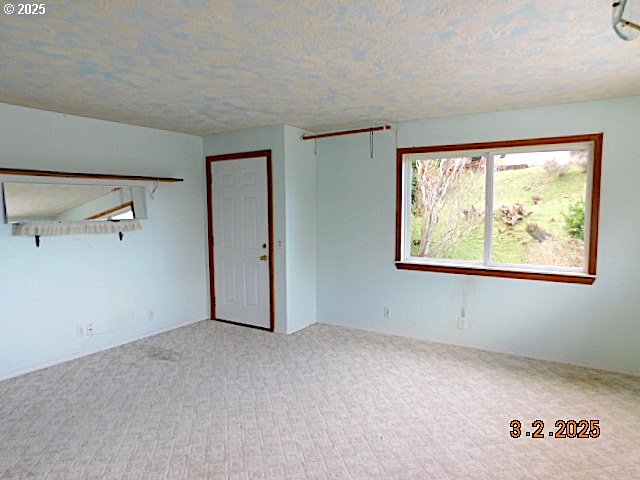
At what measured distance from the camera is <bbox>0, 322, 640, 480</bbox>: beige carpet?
7.27ft

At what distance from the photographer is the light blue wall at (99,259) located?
3395mm

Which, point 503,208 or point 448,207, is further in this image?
point 448,207

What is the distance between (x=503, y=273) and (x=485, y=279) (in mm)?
176

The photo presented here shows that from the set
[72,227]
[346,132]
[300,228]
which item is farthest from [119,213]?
[346,132]

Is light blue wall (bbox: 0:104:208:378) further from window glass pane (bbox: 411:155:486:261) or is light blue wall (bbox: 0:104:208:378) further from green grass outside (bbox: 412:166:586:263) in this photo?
green grass outside (bbox: 412:166:586:263)

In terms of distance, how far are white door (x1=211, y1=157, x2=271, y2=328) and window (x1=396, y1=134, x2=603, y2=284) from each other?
4.90 ft

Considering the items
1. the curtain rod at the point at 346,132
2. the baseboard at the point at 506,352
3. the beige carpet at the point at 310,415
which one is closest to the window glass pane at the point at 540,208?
the baseboard at the point at 506,352

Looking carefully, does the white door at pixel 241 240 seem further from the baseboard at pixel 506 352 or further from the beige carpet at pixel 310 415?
the baseboard at pixel 506 352

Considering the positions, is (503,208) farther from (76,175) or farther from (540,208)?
(76,175)

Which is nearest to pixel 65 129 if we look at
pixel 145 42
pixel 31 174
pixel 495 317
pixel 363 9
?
pixel 31 174

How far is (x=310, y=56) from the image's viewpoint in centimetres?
232

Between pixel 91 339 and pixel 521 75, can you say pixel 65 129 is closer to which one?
pixel 91 339

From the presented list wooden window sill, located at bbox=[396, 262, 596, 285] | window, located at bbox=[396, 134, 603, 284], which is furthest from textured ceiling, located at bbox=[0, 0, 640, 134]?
wooden window sill, located at bbox=[396, 262, 596, 285]

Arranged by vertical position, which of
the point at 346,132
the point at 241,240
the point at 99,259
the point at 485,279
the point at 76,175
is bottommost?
the point at 485,279
